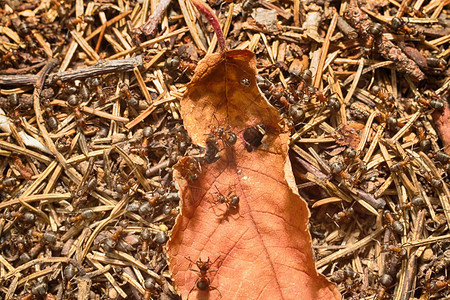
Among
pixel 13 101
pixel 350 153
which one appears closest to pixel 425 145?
pixel 350 153

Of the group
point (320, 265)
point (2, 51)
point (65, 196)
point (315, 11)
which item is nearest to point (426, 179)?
point (320, 265)

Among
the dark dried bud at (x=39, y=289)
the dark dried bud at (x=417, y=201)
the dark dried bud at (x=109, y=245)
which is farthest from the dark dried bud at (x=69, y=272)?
the dark dried bud at (x=417, y=201)

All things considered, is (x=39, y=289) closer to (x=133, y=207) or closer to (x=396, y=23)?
(x=133, y=207)

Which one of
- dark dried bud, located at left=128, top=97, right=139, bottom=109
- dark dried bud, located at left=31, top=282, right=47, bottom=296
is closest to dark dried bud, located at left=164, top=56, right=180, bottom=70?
dark dried bud, located at left=128, top=97, right=139, bottom=109

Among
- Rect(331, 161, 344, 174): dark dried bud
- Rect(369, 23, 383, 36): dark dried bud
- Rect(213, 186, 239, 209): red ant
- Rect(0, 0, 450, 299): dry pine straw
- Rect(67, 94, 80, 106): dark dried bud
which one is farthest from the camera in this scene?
Rect(67, 94, 80, 106): dark dried bud

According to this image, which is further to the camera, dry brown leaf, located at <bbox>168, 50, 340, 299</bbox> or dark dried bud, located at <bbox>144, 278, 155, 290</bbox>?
dark dried bud, located at <bbox>144, 278, 155, 290</bbox>

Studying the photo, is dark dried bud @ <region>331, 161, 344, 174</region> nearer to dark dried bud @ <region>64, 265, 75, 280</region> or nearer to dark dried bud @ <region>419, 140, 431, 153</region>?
dark dried bud @ <region>419, 140, 431, 153</region>
